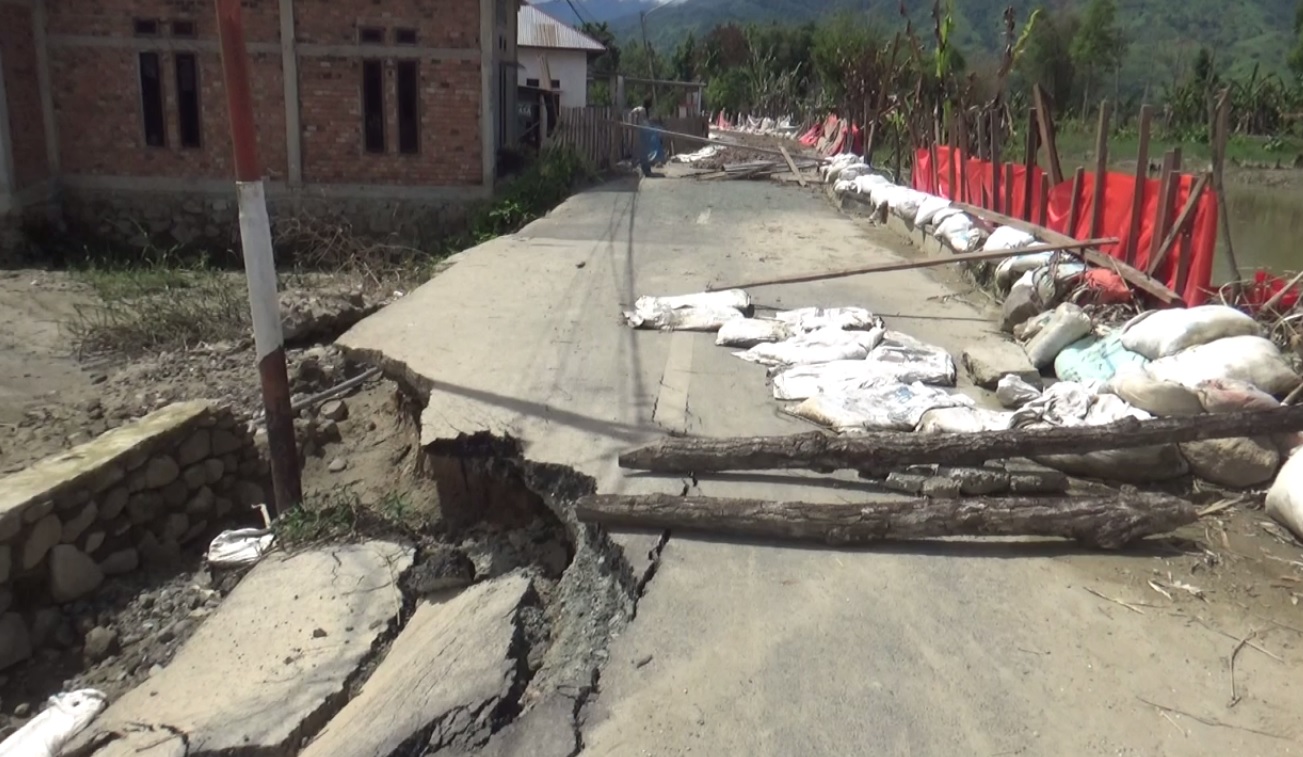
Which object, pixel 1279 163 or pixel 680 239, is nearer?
pixel 680 239

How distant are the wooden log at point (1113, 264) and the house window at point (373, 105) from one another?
27.3 ft

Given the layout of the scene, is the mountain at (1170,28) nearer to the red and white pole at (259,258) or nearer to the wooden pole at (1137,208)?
the wooden pole at (1137,208)

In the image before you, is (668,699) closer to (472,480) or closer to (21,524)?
(472,480)

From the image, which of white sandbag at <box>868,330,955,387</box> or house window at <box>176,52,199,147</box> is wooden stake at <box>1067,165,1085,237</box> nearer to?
white sandbag at <box>868,330,955,387</box>

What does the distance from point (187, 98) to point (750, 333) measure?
10.4 m

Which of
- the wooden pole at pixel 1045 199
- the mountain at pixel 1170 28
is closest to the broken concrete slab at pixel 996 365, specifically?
the wooden pole at pixel 1045 199

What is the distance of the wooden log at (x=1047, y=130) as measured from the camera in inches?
319

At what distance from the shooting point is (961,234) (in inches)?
363

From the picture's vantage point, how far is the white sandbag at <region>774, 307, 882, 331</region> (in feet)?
20.5

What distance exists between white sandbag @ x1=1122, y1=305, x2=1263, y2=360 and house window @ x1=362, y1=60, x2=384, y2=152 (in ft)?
35.3

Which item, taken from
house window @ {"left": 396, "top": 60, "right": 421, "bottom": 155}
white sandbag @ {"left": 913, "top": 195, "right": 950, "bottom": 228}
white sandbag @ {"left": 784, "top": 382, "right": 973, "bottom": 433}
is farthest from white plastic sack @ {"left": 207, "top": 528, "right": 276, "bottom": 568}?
house window @ {"left": 396, "top": 60, "right": 421, "bottom": 155}

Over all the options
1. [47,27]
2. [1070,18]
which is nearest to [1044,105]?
[47,27]

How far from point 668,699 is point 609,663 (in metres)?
0.24

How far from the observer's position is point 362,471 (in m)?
5.63
